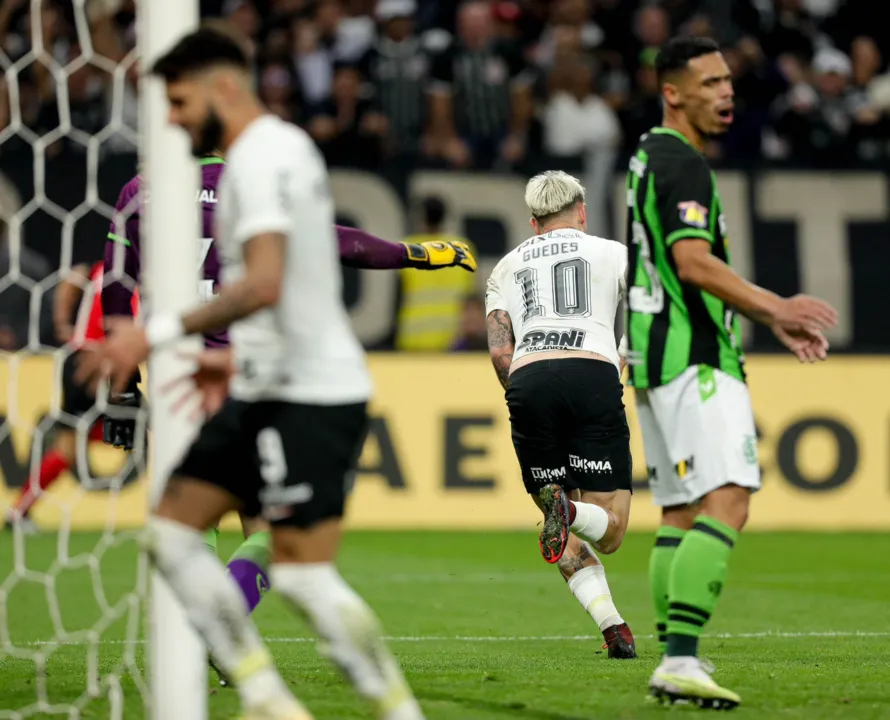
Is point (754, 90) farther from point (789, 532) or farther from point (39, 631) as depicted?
point (39, 631)

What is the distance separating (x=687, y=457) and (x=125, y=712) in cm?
202

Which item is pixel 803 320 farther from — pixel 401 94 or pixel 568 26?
pixel 568 26

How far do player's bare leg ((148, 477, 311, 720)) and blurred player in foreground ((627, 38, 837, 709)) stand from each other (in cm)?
162

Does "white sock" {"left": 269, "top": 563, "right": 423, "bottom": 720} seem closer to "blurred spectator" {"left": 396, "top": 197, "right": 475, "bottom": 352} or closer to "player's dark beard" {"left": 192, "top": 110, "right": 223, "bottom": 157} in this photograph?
"player's dark beard" {"left": 192, "top": 110, "right": 223, "bottom": 157}

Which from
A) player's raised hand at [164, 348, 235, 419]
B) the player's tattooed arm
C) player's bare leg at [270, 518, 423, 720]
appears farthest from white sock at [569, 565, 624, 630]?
player's raised hand at [164, 348, 235, 419]

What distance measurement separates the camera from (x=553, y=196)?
7.37 meters

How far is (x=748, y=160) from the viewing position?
1531 cm

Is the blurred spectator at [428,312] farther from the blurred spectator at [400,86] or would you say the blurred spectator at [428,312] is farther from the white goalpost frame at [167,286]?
the white goalpost frame at [167,286]

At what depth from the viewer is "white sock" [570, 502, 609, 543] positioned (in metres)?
7.03

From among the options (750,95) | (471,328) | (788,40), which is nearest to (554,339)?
(471,328)

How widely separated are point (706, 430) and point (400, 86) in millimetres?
10412

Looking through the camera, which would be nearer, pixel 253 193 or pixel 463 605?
pixel 253 193

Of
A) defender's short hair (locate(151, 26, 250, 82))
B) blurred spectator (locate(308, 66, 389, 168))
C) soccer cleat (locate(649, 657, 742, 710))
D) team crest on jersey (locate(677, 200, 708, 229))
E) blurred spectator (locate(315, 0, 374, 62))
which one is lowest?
soccer cleat (locate(649, 657, 742, 710))

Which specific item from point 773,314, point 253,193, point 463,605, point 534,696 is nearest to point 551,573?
point 463,605
